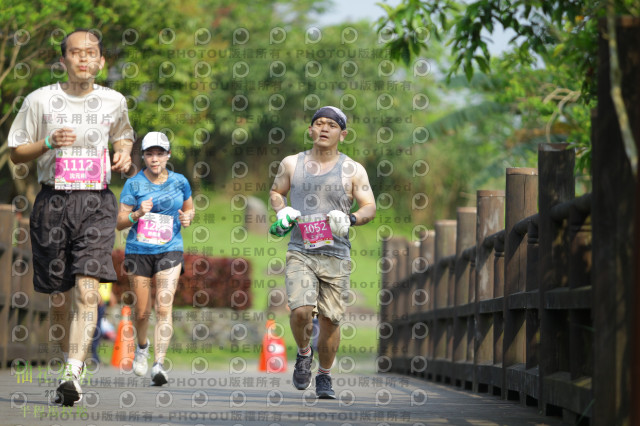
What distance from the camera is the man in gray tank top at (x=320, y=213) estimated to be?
310 inches

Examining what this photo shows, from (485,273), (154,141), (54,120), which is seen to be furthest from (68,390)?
(485,273)

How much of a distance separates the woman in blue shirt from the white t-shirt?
212 centimetres

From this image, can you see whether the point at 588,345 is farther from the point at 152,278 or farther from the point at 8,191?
the point at 8,191

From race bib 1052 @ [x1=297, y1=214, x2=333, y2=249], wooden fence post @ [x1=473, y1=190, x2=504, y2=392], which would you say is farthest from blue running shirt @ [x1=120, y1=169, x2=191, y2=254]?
wooden fence post @ [x1=473, y1=190, x2=504, y2=392]

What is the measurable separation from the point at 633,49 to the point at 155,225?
18.5 ft

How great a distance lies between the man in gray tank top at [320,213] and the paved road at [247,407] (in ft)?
2.01

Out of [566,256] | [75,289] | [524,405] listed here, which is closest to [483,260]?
[524,405]

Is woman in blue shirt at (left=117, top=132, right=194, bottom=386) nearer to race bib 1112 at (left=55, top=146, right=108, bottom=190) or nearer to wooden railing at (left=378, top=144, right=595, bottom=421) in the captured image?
race bib 1112 at (left=55, top=146, right=108, bottom=190)

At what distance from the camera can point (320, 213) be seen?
7793 millimetres

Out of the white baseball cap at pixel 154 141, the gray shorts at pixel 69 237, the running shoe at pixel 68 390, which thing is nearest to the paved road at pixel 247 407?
the running shoe at pixel 68 390

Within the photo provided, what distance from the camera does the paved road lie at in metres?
6.05

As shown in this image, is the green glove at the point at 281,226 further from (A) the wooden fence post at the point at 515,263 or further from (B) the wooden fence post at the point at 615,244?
(B) the wooden fence post at the point at 615,244

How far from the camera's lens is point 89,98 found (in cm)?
720

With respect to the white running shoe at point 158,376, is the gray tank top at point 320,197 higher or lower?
higher
